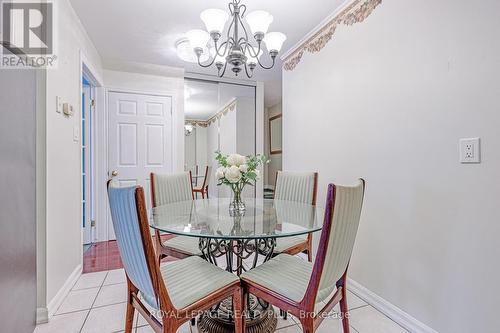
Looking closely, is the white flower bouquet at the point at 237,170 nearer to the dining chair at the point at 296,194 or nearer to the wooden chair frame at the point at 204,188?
the dining chair at the point at 296,194

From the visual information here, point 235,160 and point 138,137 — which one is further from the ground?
point 138,137

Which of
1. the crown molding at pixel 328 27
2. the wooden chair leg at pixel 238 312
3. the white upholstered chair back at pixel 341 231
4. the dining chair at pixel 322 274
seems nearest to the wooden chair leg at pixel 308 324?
the dining chair at pixel 322 274

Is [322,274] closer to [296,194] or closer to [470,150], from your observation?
[470,150]

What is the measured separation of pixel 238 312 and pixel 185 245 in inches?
28.7

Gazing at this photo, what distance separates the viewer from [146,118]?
352 cm

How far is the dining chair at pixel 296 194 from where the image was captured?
1.89m

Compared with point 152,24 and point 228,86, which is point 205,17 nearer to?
point 152,24

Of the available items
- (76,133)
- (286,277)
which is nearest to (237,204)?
(286,277)

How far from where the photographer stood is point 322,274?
110 centimetres

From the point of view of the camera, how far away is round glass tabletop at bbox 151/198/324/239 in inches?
51.8

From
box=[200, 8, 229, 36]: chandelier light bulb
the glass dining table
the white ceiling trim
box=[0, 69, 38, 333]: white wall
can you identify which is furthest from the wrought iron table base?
the white ceiling trim

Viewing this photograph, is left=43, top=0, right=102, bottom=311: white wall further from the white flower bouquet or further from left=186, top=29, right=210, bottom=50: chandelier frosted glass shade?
the white flower bouquet

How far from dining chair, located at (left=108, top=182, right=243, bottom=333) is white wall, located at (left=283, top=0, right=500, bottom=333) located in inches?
44.7

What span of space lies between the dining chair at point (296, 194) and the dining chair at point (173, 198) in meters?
0.62
